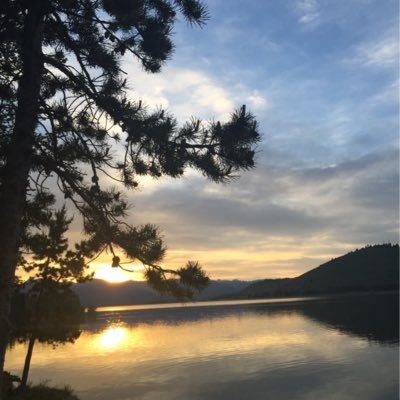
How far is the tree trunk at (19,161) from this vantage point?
25.5 feet

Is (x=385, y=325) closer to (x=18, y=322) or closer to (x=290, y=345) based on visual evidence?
(x=290, y=345)

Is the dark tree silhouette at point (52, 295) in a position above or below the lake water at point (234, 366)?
above

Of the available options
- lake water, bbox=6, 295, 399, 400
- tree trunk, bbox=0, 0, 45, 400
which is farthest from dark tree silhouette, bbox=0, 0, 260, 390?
lake water, bbox=6, 295, 399, 400

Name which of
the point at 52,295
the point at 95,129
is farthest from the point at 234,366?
the point at 95,129

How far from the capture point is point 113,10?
10023mm

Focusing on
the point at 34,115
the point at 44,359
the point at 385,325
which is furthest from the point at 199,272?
the point at 385,325

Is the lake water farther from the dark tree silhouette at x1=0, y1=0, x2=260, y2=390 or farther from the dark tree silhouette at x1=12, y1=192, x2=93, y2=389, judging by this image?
the dark tree silhouette at x1=0, y1=0, x2=260, y2=390

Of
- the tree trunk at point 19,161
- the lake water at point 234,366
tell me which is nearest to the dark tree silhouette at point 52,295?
the lake water at point 234,366

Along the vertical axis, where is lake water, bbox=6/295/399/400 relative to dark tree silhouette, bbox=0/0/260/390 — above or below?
below

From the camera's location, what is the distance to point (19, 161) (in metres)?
8.47

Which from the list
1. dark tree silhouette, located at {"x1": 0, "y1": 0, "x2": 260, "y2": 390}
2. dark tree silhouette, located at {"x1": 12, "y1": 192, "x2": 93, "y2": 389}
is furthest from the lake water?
dark tree silhouette, located at {"x1": 0, "y1": 0, "x2": 260, "y2": 390}

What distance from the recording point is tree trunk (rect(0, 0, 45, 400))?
7.77m

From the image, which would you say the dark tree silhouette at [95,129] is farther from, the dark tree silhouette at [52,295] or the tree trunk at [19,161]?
the dark tree silhouette at [52,295]

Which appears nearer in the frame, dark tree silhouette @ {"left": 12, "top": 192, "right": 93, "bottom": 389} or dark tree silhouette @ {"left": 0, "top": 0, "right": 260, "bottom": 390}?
dark tree silhouette @ {"left": 0, "top": 0, "right": 260, "bottom": 390}
